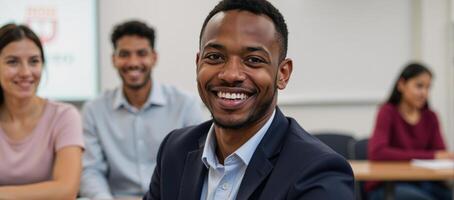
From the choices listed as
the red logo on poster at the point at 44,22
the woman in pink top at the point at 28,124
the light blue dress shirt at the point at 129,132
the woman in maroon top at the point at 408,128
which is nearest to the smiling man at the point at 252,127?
the woman in pink top at the point at 28,124

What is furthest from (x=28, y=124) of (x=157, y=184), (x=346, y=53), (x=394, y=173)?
(x=346, y=53)

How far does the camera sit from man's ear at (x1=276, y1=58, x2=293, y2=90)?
1.34 metres

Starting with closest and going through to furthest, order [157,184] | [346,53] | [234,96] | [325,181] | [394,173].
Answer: [325,181] < [234,96] < [157,184] < [394,173] < [346,53]

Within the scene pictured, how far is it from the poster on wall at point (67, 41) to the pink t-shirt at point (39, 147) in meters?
2.28

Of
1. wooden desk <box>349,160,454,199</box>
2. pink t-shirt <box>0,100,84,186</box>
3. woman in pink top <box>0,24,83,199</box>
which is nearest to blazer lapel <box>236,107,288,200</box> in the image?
woman in pink top <box>0,24,83,199</box>

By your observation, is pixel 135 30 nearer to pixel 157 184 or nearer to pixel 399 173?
pixel 157 184

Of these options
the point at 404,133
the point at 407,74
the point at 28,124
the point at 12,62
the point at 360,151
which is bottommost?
the point at 360,151

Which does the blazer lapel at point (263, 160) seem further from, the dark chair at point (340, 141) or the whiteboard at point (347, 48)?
the whiteboard at point (347, 48)

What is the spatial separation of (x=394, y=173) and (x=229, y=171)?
2221 millimetres

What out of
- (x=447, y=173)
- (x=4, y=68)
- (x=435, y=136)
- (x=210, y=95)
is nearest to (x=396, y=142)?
(x=435, y=136)

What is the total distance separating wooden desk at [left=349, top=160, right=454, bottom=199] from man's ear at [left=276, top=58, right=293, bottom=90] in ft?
6.80

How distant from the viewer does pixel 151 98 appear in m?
2.91

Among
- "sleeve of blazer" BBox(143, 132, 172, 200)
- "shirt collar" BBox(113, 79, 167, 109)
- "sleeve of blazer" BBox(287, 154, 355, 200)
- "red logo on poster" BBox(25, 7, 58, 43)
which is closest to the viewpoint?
"sleeve of blazer" BBox(287, 154, 355, 200)

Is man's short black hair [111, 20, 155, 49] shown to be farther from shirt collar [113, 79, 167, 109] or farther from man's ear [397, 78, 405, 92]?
man's ear [397, 78, 405, 92]
